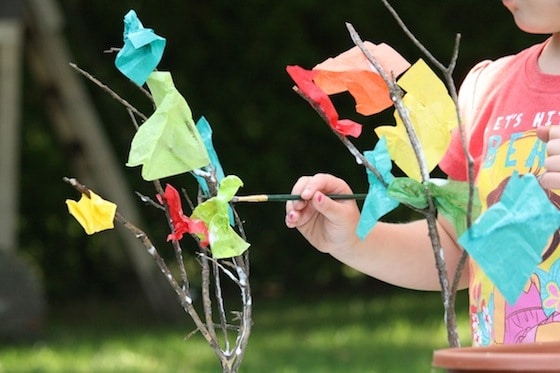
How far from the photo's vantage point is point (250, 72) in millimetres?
7617

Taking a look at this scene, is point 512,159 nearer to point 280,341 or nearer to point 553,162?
point 553,162

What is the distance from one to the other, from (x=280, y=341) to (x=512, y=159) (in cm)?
407

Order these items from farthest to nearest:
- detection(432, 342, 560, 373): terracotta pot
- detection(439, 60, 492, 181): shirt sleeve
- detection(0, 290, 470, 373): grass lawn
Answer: detection(0, 290, 470, 373): grass lawn → detection(439, 60, 492, 181): shirt sleeve → detection(432, 342, 560, 373): terracotta pot

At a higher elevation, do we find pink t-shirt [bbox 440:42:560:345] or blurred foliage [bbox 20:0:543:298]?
pink t-shirt [bbox 440:42:560:345]

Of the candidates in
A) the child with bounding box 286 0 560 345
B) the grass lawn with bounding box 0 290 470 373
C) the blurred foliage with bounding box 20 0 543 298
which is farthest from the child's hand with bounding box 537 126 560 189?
the blurred foliage with bounding box 20 0 543 298

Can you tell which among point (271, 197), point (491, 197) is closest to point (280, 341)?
point (491, 197)

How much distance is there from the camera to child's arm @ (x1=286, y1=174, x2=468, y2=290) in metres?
1.51

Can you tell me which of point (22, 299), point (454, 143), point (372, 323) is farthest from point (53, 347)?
point (454, 143)

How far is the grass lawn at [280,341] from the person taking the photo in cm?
495

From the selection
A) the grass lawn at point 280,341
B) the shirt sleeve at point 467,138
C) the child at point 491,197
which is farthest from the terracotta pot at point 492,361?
the grass lawn at point 280,341

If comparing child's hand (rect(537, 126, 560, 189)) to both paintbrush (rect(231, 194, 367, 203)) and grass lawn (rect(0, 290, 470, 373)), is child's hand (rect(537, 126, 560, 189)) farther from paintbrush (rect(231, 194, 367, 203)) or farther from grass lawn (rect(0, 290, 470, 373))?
grass lawn (rect(0, 290, 470, 373))

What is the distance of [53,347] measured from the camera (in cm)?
572

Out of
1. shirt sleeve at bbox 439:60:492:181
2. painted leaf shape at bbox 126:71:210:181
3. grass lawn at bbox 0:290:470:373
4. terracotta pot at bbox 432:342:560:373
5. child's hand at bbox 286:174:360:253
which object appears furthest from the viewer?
grass lawn at bbox 0:290:470:373

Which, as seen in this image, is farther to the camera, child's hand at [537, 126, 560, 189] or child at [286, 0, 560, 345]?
child at [286, 0, 560, 345]
